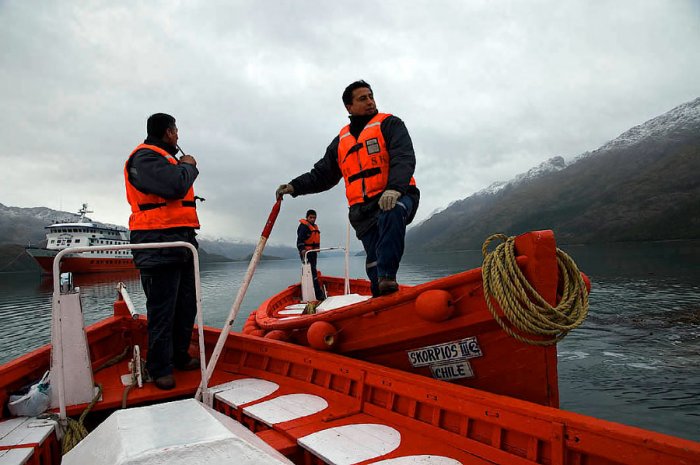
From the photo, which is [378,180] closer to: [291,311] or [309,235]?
[291,311]

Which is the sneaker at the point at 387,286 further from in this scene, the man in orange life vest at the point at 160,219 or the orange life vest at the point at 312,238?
the orange life vest at the point at 312,238

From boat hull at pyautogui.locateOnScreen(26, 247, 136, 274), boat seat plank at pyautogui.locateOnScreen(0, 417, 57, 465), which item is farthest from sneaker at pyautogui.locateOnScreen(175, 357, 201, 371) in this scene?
boat hull at pyautogui.locateOnScreen(26, 247, 136, 274)

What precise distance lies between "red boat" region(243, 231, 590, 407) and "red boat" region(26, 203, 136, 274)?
6119 centimetres

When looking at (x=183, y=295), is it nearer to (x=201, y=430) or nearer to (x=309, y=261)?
(x=201, y=430)

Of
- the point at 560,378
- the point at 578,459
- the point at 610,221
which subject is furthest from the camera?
the point at 610,221

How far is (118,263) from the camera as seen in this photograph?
190 ft

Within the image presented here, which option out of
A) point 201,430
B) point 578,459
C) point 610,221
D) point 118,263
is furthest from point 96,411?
point 610,221

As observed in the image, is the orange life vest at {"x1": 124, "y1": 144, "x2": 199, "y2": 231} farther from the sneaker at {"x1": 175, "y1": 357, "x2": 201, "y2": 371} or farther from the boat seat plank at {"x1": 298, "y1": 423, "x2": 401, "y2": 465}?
the boat seat plank at {"x1": 298, "y1": 423, "x2": 401, "y2": 465}

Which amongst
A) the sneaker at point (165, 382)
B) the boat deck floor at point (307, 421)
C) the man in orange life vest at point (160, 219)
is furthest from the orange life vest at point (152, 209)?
the boat deck floor at point (307, 421)

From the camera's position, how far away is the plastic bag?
3027 millimetres

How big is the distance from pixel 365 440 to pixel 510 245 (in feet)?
5.34

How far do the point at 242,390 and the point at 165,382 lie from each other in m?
0.76

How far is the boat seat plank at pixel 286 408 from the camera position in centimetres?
286

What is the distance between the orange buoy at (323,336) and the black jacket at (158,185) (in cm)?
144
